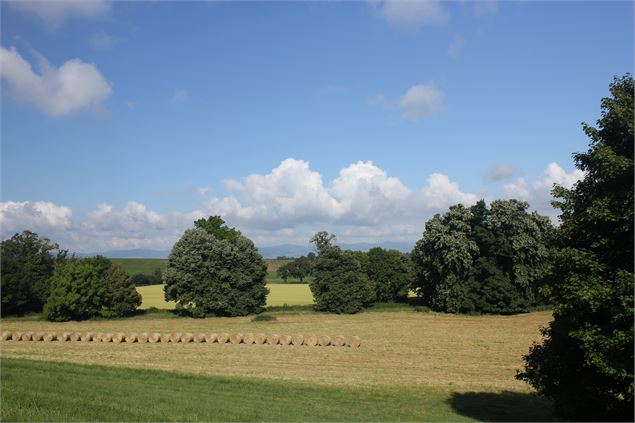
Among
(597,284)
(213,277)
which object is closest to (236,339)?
(213,277)

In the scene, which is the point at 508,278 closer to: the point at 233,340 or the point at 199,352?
the point at 233,340

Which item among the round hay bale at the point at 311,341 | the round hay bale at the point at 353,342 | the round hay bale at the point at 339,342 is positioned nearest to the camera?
the round hay bale at the point at 353,342

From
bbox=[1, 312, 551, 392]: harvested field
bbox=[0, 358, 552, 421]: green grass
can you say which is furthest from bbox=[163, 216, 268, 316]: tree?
bbox=[0, 358, 552, 421]: green grass

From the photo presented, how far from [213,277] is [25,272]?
25.6 metres

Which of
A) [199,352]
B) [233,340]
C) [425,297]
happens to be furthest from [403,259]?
[199,352]

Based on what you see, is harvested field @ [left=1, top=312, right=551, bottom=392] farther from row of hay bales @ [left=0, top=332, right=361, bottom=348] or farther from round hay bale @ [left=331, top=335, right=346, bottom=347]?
round hay bale @ [left=331, top=335, right=346, bottom=347]

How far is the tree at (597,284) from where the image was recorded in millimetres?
12570

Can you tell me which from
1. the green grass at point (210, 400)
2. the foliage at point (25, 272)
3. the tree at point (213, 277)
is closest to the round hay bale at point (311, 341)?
the green grass at point (210, 400)

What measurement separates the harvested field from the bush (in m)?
10.2

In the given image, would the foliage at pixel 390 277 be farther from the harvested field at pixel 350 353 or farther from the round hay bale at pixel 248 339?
the round hay bale at pixel 248 339

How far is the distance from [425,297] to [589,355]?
5798 centimetres

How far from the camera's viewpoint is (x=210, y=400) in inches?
657

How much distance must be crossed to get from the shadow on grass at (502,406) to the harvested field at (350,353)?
1.67 m

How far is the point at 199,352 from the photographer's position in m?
34.0
